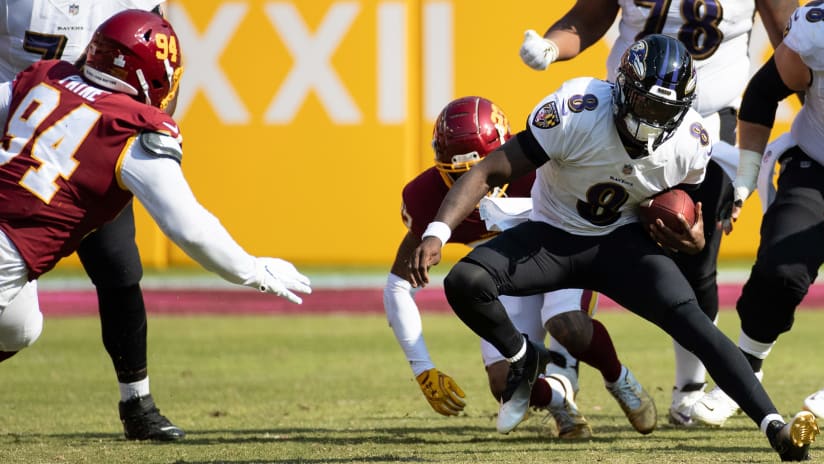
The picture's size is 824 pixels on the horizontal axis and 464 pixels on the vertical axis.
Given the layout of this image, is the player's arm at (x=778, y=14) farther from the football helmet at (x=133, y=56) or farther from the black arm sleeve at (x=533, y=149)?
the football helmet at (x=133, y=56)

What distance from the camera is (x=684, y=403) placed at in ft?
17.7

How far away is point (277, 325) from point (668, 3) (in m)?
4.48

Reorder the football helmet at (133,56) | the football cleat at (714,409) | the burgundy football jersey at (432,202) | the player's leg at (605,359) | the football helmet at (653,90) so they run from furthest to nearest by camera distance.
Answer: the burgundy football jersey at (432,202) < the football cleat at (714,409) < the player's leg at (605,359) < the football helmet at (653,90) < the football helmet at (133,56)

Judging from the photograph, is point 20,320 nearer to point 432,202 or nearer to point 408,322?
point 408,322

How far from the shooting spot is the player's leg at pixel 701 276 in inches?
208

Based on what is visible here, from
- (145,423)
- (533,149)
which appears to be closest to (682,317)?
(533,149)

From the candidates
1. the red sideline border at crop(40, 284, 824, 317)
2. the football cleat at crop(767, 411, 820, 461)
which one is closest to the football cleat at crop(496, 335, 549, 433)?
the football cleat at crop(767, 411, 820, 461)

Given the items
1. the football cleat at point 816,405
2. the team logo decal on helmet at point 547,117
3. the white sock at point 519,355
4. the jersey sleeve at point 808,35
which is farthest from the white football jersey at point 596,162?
the football cleat at point 816,405

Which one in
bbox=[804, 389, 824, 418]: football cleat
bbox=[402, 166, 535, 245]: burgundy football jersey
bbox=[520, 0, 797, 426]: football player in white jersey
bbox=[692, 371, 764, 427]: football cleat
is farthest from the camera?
bbox=[520, 0, 797, 426]: football player in white jersey

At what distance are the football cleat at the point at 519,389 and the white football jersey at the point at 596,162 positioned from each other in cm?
47

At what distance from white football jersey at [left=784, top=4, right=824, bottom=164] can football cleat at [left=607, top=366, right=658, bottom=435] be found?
3.68ft

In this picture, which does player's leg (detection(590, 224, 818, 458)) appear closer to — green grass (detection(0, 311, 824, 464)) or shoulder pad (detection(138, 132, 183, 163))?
green grass (detection(0, 311, 824, 464))

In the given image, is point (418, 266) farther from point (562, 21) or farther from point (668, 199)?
point (562, 21)

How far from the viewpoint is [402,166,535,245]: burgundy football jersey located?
5.30 metres
